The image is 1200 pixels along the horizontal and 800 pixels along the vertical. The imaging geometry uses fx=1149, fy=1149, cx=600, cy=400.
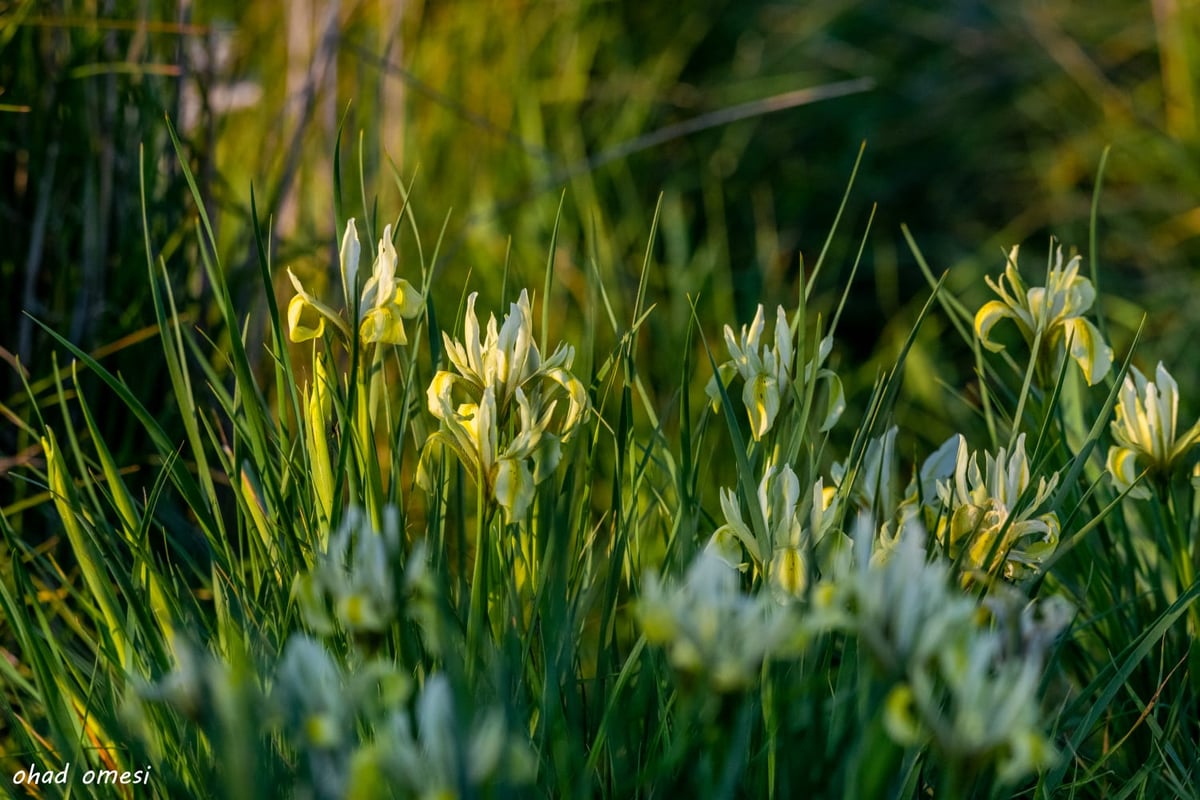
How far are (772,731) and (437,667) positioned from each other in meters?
0.22

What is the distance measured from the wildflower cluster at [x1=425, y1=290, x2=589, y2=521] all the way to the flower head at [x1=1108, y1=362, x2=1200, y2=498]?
0.44m

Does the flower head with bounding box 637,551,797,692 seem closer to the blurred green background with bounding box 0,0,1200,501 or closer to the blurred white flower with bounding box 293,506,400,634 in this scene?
the blurred white flower with bounding box 293,506,400,634

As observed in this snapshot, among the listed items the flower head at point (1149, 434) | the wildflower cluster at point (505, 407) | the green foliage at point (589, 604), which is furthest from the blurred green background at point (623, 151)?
the flower head at point (1149, 434)

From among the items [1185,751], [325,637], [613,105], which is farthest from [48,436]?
[613,105]

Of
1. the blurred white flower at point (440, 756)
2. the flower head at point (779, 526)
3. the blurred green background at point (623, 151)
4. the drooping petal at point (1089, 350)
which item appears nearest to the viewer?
Result: the blurred white flower at point (440, 756)

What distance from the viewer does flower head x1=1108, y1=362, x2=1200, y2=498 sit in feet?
2.95

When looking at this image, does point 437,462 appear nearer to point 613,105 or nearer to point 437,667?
point 437,667

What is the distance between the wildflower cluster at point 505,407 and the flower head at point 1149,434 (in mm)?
439

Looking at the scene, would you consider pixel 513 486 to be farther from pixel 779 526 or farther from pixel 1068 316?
pixel 1068 316

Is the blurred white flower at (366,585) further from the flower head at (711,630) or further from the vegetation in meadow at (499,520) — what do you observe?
the flower head at (711,630)

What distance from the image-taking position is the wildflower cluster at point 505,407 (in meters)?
0.76

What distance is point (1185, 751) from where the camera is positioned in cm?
90

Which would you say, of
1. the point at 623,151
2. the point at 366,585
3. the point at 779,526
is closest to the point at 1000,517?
the point at 779,526

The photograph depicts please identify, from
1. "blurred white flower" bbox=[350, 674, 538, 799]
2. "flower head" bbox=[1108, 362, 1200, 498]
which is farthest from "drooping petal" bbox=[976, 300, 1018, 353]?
"blurred white flower" bbox=[350, 674, 538, 799]
